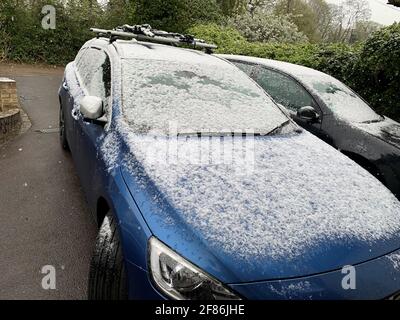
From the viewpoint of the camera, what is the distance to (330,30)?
1836 inches

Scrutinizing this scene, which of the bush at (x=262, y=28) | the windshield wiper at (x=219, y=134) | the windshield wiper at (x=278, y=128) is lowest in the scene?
the windshield wiper at (x=219, y=134)

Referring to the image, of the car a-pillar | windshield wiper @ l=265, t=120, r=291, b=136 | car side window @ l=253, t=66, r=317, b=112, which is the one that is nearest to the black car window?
car side window @ l=253, t=66, r=317, b=112

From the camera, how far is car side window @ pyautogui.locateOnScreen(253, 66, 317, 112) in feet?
16.2

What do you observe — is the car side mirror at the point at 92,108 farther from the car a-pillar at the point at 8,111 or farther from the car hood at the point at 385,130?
the car a-pillar at the point at 8,111

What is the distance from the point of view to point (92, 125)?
2.97 metres

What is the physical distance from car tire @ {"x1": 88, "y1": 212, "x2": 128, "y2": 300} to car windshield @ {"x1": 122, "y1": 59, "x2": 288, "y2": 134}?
2.42 ft

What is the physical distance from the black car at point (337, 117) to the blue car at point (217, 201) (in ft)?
5.17

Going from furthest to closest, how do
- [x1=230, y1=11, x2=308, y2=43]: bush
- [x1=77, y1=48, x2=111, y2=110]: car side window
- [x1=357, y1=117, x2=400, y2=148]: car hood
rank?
[x1=230, y1=11, x2=308, y2=43]: bush
[x1=357, y1=117, x2=400, y2=148]: car hood
[x1=77, y1=48, x2=111, y2=110]: car side window

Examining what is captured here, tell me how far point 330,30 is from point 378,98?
4501cm

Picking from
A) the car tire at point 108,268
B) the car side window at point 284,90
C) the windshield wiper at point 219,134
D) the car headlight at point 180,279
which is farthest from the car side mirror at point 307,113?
the car headlight at point 180,279

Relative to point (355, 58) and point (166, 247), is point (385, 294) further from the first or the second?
point (355, 58)

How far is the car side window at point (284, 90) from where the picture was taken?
4928 mm

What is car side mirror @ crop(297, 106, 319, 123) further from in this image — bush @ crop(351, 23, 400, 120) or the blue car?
bush @ crop(351, 23, 400, 120)
